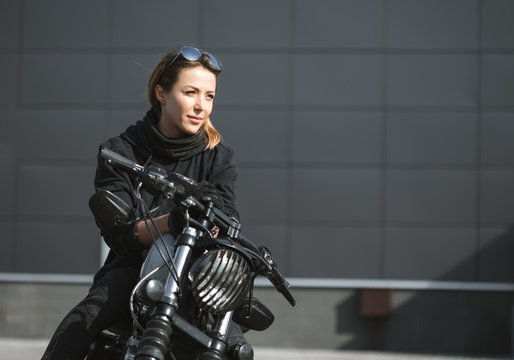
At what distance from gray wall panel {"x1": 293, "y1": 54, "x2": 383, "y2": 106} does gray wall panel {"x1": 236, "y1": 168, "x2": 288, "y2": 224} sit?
85 cm

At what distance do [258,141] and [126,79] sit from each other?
60.6 inches

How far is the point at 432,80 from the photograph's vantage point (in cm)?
816

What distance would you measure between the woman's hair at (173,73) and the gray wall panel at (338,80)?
5.25 meters

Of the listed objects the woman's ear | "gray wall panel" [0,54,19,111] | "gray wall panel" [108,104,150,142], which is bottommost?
the woman's ear

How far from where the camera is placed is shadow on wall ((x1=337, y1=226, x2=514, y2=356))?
7.95m

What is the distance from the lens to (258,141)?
8.22m

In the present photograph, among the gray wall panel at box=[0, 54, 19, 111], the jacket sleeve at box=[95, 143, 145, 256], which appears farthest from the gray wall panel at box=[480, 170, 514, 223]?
the jacket sleeve at box=[95, 143, 145, 256]

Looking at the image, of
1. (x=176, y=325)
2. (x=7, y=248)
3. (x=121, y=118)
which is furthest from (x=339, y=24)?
(x=176, y=325)

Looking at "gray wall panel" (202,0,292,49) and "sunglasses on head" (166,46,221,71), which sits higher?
"gray wall panel" (202,0,292,49)

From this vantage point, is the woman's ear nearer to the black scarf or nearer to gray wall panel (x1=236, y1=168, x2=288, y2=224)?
the black scarf

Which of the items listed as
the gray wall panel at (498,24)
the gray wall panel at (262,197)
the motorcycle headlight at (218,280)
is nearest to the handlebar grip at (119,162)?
the motorcycle headlight at (218,280)

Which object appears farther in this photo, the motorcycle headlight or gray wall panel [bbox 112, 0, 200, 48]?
gray wall panel [bbox 112, 0, 200, 48]

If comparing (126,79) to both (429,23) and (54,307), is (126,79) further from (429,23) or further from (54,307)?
(429,23)

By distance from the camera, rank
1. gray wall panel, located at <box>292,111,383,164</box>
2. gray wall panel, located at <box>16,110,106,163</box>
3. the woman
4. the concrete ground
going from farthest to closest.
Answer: gray wall panel, located at <box>16,110,106,163</box> < gray wall panel, located at <box>292,111,383,164</box> < the concrete ground < the woman
